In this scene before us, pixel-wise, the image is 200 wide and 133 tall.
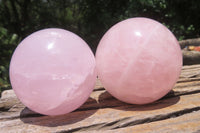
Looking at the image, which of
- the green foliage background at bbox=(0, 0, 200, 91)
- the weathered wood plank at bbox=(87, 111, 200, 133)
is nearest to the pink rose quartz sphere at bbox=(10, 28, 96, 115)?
the weathered wood plank at bbox=(87, 111, 200, 133)

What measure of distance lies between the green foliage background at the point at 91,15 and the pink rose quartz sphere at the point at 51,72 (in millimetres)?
2772

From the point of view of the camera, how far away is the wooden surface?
1249mm

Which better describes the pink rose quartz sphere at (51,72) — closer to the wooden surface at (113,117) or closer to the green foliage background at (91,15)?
the wooden surface at (113,117)

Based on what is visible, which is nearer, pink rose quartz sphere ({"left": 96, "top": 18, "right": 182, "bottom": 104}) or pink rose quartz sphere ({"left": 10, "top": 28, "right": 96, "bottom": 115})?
pink rose quartz sphere ({"left": 10, "top": 28, "right": 96, "bottom": 115})

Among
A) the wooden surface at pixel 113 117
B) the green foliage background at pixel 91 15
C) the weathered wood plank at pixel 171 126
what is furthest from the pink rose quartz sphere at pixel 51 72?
the green foliage background at pixel 91 15

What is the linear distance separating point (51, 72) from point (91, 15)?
3.16 meters

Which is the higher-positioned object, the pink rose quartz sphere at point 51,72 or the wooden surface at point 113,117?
the pink rose quartz sphere at point 51,72

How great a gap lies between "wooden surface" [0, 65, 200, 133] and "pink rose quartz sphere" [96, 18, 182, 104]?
112mm

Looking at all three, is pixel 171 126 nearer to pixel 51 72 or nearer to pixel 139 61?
pixel 139 61

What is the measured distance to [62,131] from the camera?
1228 mm

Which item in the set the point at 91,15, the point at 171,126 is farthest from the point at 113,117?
the point at 91,15

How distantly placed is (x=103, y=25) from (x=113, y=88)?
9.14 ft

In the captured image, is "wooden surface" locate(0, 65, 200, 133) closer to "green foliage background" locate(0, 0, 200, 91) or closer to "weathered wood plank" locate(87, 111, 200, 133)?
"weathered wood plank" locate(87, 111, 200, 133)

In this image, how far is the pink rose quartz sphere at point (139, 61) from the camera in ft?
4.36
